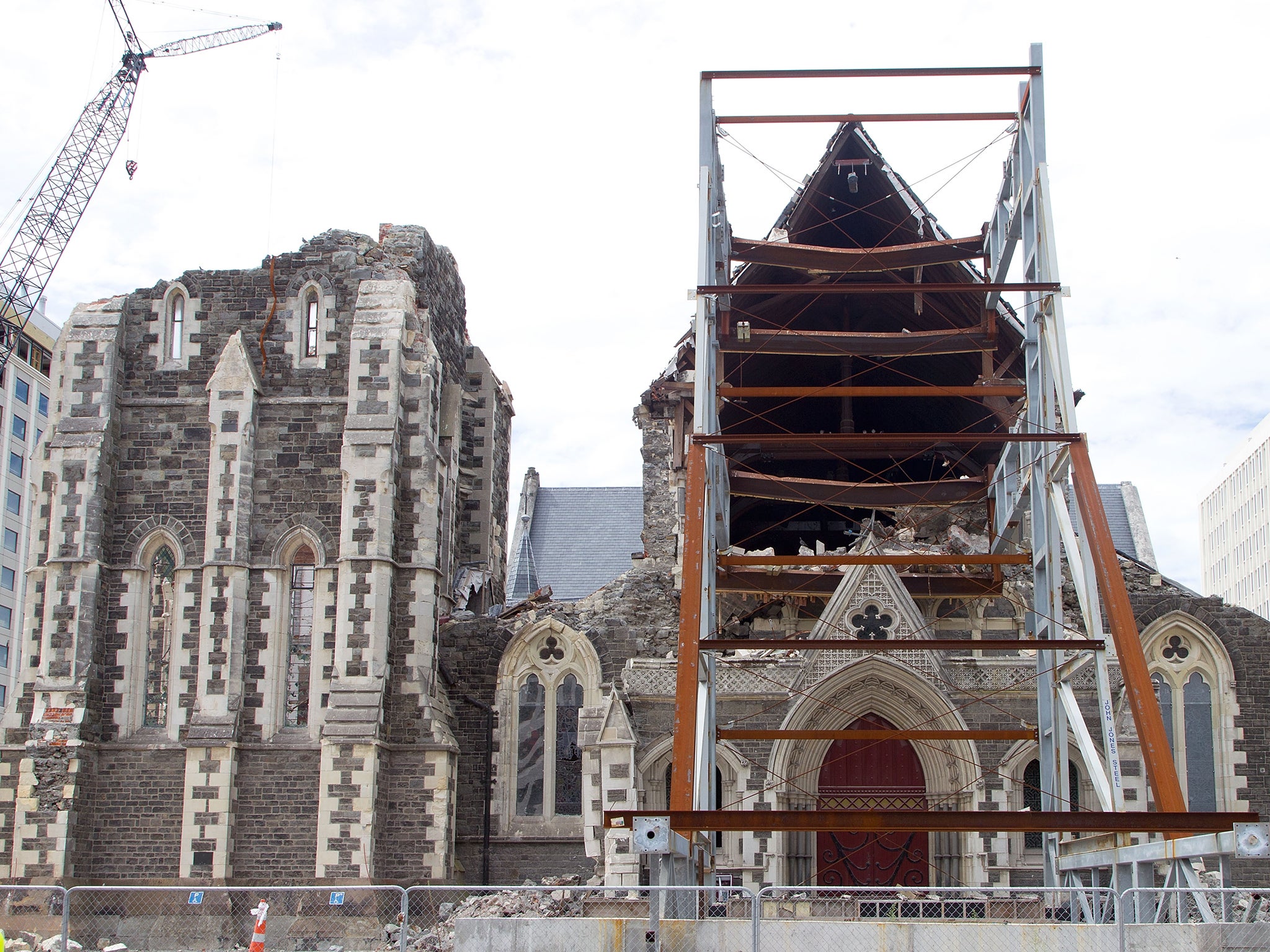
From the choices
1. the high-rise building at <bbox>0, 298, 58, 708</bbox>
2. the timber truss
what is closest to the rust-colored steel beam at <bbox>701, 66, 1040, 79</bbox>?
the timber truss

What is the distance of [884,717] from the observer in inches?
885

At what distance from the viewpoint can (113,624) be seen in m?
22.8

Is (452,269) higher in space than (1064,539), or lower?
higher

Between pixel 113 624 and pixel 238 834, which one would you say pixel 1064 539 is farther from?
pixel 113 624

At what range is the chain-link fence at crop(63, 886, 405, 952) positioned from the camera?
20609 millimetres

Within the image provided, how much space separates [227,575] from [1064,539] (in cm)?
1304

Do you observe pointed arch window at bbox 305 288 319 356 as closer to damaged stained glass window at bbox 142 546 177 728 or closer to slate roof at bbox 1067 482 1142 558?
damaged stained glass window at bbox 142 546 177 728

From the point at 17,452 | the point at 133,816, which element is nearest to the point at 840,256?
the point at 133,816

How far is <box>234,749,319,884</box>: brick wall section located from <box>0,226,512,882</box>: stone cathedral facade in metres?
0.05

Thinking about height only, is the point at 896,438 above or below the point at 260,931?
above

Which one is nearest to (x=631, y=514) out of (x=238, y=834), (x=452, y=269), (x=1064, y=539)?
(x=452, y=269)

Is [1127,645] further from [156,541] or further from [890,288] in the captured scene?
[156,541]

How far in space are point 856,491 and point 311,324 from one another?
9683mm

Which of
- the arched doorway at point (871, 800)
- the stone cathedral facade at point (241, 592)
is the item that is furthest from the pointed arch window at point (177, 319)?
the arched doorway at point (871, 800)
